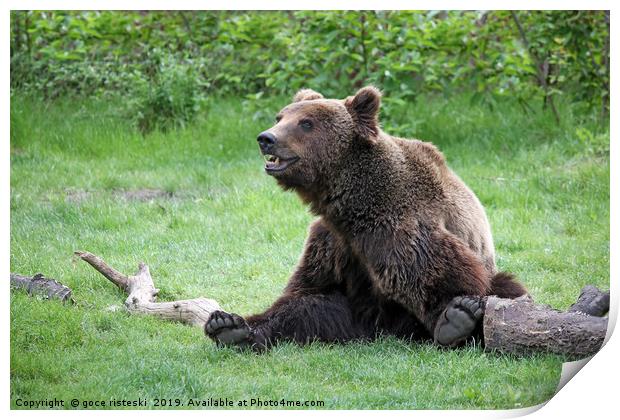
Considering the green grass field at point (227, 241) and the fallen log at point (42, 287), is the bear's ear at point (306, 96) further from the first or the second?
the fallen log at point (42, 287)

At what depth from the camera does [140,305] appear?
5.99 m

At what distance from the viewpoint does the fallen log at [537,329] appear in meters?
4.98

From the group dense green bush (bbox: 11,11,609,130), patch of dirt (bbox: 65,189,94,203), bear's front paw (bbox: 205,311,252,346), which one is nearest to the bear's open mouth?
bear's front paw (bbox: 205,311,252,346)

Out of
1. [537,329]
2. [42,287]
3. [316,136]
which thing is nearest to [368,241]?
[316,136]

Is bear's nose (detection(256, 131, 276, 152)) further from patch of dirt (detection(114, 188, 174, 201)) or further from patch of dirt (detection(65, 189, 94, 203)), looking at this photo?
patch of dirt (detection(114, 188, 174, 201))

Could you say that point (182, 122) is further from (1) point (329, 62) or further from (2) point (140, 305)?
(2) point (140, 305)

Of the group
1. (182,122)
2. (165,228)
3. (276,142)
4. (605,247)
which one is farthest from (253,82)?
(276,142)

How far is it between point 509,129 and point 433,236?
3.84 m

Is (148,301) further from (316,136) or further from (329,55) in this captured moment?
(329,55)

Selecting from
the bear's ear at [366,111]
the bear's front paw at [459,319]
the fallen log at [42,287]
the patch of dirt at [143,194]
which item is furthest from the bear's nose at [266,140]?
the patch of dirt at [143,194]

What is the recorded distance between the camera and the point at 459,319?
5121mm

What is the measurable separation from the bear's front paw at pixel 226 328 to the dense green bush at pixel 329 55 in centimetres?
301

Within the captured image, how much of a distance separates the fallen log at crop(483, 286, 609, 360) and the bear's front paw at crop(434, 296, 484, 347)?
55 mm

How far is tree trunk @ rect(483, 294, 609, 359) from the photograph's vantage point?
498cm
